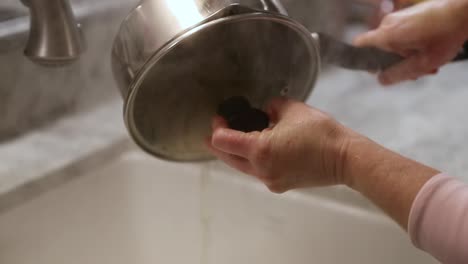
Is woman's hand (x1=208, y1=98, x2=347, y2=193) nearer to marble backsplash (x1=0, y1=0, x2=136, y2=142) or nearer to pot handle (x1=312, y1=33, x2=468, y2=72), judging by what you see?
pot handle (x1=312, y1=33, x2=468, y2=72)

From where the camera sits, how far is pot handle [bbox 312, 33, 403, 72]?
1.76 ft

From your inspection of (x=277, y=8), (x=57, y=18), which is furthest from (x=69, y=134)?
(x=277, y=8)

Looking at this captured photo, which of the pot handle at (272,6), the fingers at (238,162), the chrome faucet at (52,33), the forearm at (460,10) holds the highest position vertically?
the pot handle at (272,6)

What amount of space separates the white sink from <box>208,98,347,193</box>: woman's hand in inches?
6.4

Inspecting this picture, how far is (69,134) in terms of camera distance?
673mm

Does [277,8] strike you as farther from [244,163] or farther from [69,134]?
[69,134]

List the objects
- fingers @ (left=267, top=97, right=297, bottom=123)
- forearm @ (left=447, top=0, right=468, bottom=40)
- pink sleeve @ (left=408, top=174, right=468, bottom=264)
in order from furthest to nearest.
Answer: forearm @ (left=447, top=0, right=468, bottom=40) < fingers @ (left=267, top=97, right=297, bottom=123) < pink sleeve @ (left=408, top=174, right=468, bottom=264)

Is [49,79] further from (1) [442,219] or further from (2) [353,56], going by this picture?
(1) [442,219]

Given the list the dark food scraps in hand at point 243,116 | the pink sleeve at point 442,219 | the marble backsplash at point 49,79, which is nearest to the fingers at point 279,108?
the dark food scraps in hand at point 243,116

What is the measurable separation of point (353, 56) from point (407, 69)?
0.28 ft

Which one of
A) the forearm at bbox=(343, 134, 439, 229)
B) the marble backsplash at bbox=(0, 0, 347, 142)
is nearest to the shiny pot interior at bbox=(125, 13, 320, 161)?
the forearm at bbox=(343, 134, 439, 229)

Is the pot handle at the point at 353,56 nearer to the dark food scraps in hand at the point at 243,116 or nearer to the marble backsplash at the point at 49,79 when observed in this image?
the dark food scraps in hand at the point at 243,116

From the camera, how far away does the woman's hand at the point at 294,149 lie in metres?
0.43

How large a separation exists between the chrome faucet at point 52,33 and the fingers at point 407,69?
331mm
